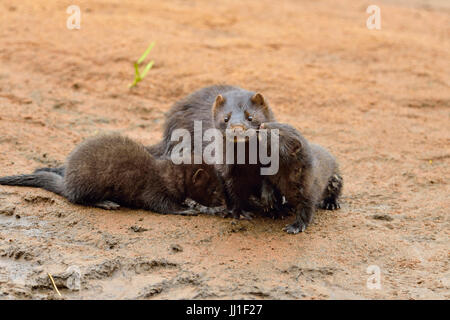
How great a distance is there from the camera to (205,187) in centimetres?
636

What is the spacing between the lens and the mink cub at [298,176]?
17.8ft

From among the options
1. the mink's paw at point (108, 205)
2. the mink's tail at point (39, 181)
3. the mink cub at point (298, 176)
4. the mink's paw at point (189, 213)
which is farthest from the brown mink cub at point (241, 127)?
the mink's tail at point (39, 181)

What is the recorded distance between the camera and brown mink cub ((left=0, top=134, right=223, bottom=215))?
6.14 metres

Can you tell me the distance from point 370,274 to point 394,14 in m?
10.1

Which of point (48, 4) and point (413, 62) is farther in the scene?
point (48, 4)

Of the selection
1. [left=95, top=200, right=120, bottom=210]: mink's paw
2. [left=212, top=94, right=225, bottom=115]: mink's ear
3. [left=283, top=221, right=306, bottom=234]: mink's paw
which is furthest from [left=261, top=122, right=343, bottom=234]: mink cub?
[left=95, top=200, right=120, bottom=210]: mink's paw

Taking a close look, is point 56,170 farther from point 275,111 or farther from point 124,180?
point 275,111

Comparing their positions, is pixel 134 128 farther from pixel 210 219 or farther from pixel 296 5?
pixel 296 5

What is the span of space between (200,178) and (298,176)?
1183 millimetres

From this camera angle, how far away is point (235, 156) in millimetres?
5777

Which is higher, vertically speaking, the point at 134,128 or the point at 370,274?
the point at 134,128

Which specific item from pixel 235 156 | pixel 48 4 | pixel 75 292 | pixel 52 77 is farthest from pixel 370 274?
pixel 48 4

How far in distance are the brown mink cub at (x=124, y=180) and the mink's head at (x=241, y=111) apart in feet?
2.06

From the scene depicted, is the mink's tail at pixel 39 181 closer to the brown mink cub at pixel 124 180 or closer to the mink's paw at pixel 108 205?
the brown mink cub at pixel 124 180
